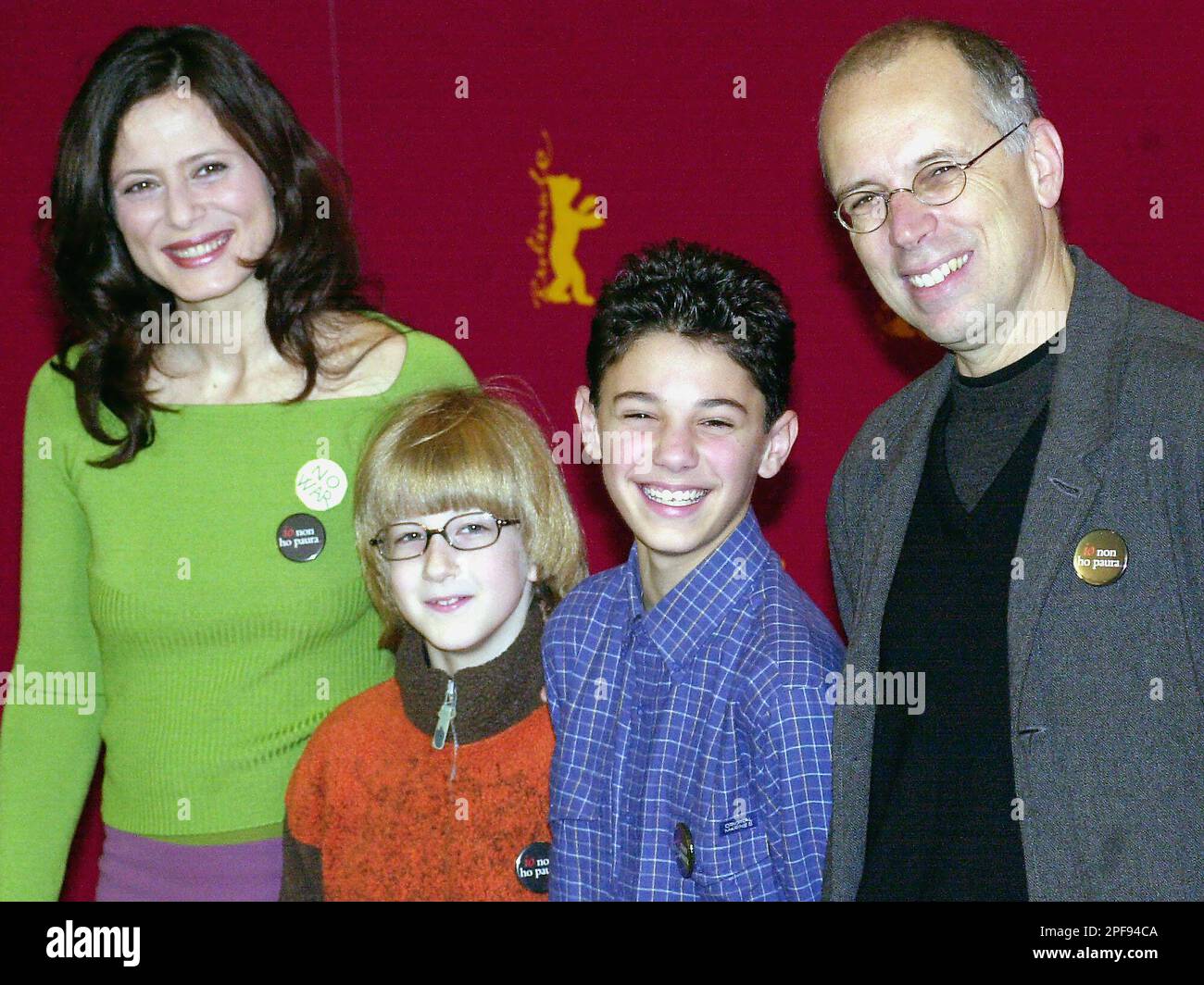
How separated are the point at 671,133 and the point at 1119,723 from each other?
1957mm

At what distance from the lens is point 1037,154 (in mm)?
1802

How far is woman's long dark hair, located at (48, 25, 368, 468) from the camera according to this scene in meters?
2.29

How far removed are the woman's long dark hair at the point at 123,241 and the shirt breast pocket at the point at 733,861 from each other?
3.37 feet

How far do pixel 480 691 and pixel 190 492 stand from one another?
1.98ft

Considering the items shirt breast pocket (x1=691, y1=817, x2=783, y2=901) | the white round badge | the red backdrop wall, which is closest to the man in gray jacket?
shirt breast pocket (x1=691, y1=817, x2=783, y2=901)

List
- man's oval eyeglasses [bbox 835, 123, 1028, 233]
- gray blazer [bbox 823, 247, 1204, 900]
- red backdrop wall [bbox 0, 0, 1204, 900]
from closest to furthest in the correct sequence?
gray blazer [bbox 823, 247, 1204, 900], man's oval eyeglasses [bbox 835, 123, 1028, 233], red backdrop wall [bbox 0, 0, 1204, 900]

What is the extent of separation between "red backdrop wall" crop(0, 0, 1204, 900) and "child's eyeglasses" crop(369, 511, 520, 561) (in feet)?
3.11

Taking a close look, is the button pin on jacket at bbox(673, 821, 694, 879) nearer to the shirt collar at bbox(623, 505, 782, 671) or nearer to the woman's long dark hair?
the shirt collar at bbox(623, 505, 782, 671)

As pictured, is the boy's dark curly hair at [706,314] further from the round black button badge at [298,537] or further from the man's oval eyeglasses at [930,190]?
the round black button badge at [298,537]

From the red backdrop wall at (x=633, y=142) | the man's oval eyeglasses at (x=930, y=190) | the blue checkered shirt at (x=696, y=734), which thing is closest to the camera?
the man's oval eyeglasses at (x=930, y=190)

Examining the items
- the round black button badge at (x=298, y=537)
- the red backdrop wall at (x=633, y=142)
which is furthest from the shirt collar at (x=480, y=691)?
the red backdrop wall at (x=633, y=142)

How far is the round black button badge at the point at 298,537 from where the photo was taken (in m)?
2.27

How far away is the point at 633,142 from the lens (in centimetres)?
311

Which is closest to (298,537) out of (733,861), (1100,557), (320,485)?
(320,485)
